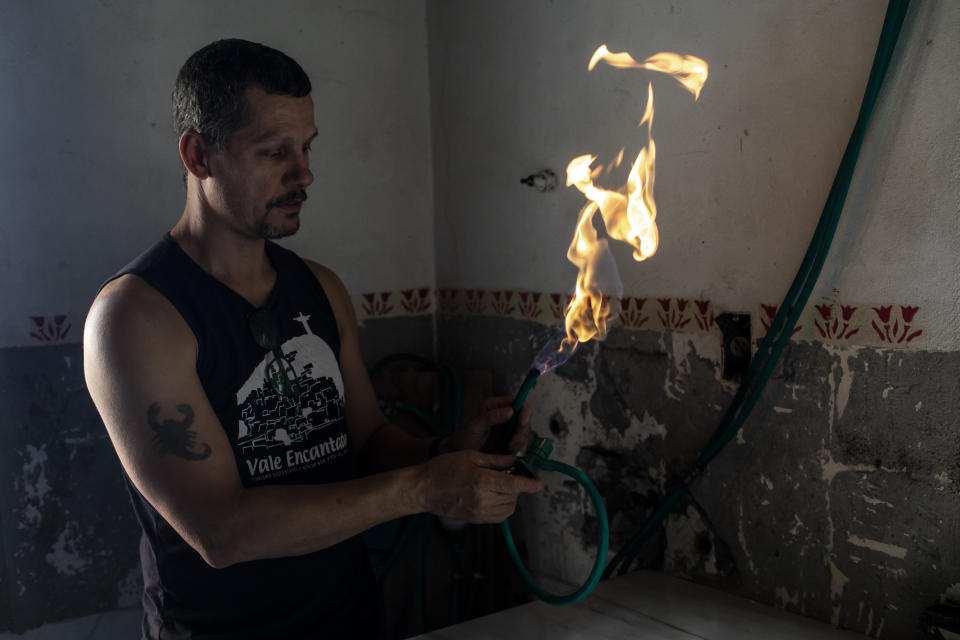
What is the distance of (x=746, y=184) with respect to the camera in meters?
1.68

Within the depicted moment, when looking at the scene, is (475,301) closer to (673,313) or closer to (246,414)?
(673,313)

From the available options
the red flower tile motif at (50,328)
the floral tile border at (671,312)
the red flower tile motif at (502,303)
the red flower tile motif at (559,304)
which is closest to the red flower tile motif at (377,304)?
the floral tile border at (671,312)

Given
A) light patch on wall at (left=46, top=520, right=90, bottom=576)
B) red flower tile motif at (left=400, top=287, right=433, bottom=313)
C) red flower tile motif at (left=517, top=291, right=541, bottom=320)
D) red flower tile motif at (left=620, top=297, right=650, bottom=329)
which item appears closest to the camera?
red flower tile motif at (left=620, top=297, right=650, bottom=329)

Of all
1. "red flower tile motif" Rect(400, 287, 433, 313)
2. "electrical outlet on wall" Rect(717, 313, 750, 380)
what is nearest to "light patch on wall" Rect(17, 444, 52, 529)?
"red flower tile motif" Rect(400, 287, 433, 313)

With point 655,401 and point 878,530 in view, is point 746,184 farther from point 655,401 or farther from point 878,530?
point 878,530

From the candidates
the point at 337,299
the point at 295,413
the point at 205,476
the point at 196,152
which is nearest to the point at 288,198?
the point at 196,152

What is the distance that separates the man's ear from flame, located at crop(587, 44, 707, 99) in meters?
1.08

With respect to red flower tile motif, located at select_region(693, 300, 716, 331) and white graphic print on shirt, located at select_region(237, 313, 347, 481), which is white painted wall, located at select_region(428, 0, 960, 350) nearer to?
red flower tile motif, located at select_region(693, 300, 716, 331)

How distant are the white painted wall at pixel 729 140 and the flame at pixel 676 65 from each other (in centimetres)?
2

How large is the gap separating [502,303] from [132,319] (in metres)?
1.29

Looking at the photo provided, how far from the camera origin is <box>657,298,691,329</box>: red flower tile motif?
184 centimetres

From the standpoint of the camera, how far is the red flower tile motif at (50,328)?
2.03 metres

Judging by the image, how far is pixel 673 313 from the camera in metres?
1.87

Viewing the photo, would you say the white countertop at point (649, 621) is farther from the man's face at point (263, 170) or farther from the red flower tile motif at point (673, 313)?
the man's face at point (263, 170)
